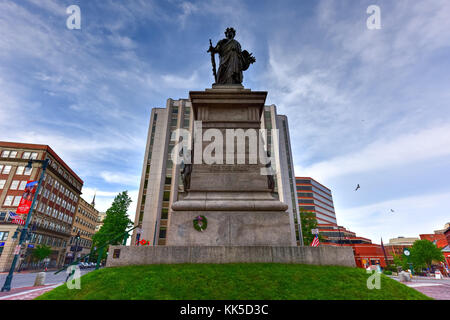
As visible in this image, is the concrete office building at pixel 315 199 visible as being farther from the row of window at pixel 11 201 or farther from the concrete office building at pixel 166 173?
the row of window at pixel 11 201

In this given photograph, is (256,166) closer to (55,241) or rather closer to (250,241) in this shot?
(250,241)

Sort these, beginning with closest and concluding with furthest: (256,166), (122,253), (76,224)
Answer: (122,253), (256,166), (76,224)

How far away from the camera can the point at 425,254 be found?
54.2 meters

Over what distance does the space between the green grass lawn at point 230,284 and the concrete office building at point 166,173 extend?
3933 centimetres

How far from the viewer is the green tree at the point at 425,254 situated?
53.6 metres

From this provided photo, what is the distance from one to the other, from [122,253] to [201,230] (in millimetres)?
2112

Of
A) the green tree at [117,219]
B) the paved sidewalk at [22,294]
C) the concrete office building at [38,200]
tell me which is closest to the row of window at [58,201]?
the concrete office building at [38,200]

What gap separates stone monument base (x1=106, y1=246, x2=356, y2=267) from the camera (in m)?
5.48

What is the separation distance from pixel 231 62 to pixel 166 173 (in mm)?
43673

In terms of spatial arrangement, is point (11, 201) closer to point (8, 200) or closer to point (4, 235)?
point (8, 200)

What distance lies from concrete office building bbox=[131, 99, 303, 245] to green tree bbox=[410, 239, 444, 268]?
32755 millimetres
